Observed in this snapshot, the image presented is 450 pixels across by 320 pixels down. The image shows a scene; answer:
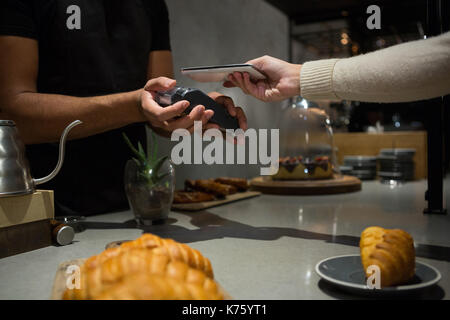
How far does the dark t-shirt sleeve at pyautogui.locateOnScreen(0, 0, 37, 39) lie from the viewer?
116 cm

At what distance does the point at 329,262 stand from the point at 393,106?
574cm

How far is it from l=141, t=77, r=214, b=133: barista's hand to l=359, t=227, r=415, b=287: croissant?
0.54m

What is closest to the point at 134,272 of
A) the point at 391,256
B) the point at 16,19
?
the point at 391,256

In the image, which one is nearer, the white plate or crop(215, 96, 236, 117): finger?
the white plate

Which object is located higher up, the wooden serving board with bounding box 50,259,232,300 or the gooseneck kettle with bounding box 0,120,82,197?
the gooseneck kettle with bounding box 0,120,82,197

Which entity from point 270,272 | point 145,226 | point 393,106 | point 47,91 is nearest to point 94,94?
point 47,91

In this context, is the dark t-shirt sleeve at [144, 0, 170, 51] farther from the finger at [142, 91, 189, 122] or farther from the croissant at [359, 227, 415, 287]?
the croissant at [359, 227, 415, 287]

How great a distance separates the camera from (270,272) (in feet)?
2.52

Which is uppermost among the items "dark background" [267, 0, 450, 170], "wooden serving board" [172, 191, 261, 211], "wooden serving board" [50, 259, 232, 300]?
"dark background" [267, 0, 450, 170]

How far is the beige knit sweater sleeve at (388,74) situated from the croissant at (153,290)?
67 cm

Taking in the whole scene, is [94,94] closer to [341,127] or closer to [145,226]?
[145,226]

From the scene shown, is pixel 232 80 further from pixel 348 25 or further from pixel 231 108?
pixel 348 25

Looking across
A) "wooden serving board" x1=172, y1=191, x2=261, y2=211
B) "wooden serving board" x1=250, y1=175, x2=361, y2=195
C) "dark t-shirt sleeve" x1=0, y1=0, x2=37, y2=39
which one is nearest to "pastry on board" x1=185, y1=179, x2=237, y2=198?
"wooden serving board" x1=172, y1=191, x2=261, y2=211

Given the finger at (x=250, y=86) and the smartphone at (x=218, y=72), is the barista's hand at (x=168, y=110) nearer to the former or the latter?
the smartphone at (x=218, y=72)
